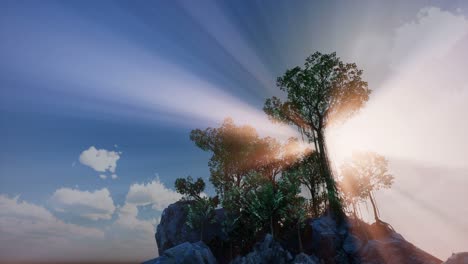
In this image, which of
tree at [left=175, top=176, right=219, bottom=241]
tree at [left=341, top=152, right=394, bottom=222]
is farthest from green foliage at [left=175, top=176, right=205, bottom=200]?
tree at [left=341, top=152, right=394, bottom=222]

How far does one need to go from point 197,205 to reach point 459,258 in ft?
124

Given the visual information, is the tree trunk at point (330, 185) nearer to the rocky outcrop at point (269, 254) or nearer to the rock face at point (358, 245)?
the rock face at point (358, 245)

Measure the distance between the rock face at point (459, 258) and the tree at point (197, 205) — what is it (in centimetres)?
3377

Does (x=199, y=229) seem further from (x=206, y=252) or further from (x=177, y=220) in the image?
(x=206, y=252)

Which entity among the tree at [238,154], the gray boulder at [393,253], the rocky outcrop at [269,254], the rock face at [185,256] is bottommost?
the gray boulder at [393,253]

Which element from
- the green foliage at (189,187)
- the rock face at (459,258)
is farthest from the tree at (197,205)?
the rock face at (459,258)

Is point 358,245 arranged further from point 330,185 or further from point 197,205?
point 197,205

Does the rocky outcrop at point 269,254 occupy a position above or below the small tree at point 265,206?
below

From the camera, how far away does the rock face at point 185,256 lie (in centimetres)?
3093

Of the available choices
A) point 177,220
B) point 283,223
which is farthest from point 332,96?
point 177,220

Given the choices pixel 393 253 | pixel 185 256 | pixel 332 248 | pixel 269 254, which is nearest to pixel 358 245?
pixel 332 248

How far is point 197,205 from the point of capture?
50.5 m

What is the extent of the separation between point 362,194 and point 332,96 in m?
20.1

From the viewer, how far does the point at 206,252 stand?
1419 inches
